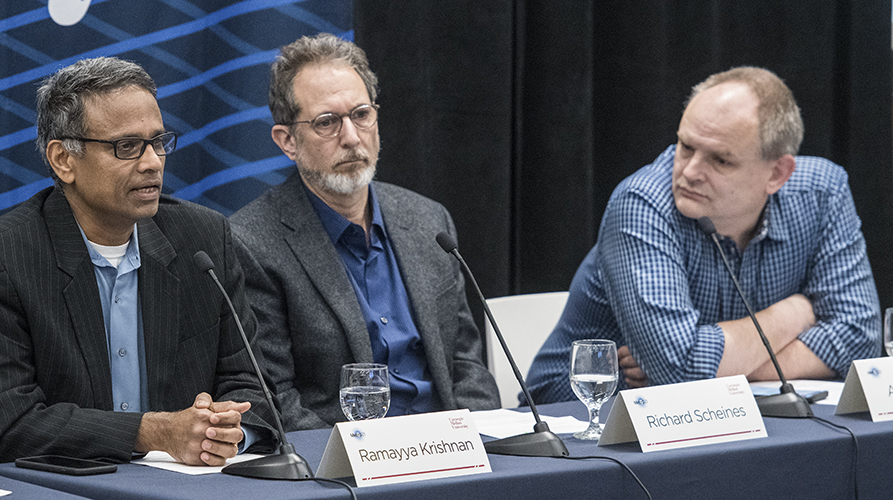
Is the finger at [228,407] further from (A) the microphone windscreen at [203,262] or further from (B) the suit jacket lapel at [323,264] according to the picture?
(B) the suit jacket lapel at [323,264]

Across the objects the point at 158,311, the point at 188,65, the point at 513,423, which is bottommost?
the point at 513,423

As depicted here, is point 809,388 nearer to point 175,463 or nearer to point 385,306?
point 385,306

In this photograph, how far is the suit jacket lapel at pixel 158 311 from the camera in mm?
1966

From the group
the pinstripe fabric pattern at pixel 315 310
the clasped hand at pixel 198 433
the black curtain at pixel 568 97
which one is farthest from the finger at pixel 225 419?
the black curtain at pixel 568 97

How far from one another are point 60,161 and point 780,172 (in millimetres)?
1797

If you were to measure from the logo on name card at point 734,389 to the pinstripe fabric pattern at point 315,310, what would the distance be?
883mm

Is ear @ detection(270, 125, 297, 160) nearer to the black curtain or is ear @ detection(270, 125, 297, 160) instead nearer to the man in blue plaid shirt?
the black curtain

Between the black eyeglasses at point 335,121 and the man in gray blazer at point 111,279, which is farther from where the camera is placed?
the black eyeglasses at point 335,121

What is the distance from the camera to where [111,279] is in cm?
197

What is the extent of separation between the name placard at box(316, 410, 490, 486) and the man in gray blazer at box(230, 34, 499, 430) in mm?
838

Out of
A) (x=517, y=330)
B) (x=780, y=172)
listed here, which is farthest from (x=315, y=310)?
(x=780, y=172)

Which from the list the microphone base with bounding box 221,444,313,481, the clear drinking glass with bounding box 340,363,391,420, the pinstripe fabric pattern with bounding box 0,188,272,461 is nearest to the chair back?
the pinstripe fabric pattern with bounding box 0,188,272,461

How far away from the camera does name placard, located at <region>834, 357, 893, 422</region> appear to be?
192cm

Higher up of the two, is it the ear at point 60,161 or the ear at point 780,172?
the ear at point 60,161
